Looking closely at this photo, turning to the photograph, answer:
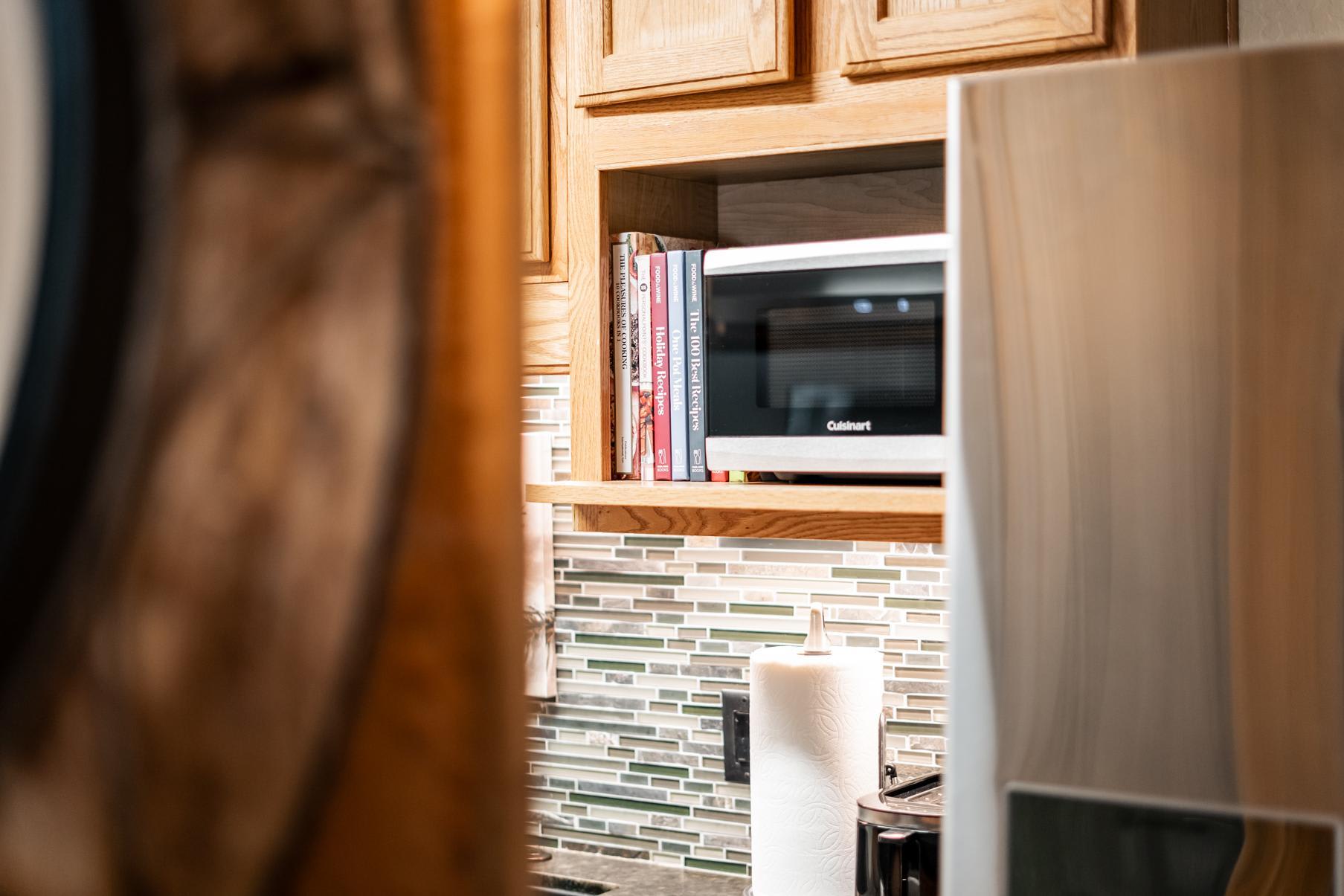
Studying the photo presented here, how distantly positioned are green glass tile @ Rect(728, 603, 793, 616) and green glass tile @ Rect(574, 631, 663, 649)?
0.50 feet

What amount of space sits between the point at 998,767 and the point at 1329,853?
0.23 metres

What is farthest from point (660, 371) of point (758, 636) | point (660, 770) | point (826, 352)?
point (660, 770)

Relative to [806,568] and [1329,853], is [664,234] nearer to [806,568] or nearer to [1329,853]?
[806,568]

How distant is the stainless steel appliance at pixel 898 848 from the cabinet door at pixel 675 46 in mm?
852

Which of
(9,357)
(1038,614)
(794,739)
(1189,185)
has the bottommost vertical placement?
(794,739)

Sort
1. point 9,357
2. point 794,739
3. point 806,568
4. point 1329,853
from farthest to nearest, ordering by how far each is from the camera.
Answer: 1. point 806,568
2. point 794,739
3. point 1329,853
4. point 9,357

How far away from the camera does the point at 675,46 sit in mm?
1551

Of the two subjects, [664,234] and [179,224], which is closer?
[179,224]

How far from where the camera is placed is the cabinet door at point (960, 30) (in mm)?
1325

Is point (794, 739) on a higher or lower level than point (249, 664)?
lower

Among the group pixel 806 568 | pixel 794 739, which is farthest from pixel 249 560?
pixel 806 568

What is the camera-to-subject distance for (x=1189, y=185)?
3.15 ft

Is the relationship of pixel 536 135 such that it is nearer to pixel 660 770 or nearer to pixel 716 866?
pixel 660 770

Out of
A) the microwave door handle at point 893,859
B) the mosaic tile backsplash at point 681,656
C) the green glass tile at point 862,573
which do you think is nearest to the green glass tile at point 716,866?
the mosaic tile backsplash at point 681,656
